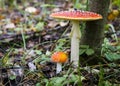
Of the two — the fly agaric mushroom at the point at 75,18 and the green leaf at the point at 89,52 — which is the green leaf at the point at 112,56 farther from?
the fly agaric mushroom at the point at 75,18

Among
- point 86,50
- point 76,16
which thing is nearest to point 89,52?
point 86,50

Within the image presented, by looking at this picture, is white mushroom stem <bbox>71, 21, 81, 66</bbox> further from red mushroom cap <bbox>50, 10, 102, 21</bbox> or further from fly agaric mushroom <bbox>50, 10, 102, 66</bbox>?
Result: red mushroom cap <bbox>50, 10, 102, 21</bbox>

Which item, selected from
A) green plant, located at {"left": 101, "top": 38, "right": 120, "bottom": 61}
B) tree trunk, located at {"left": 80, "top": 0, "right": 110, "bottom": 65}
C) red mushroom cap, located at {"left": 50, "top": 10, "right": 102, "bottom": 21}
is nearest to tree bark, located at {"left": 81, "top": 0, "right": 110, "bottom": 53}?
tree trunk, located at {"left": 80, "top": 0, "right": 110, "bottom": 65}

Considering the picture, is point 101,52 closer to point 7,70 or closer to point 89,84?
point 89,84

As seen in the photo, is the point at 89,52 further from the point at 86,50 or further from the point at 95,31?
the point at 95,31

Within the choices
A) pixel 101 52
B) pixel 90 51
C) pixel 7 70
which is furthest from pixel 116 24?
pixel 7 70

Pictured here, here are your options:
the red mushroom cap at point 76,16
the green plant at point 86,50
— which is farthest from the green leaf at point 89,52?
the red mushroom cap at point 76,16
